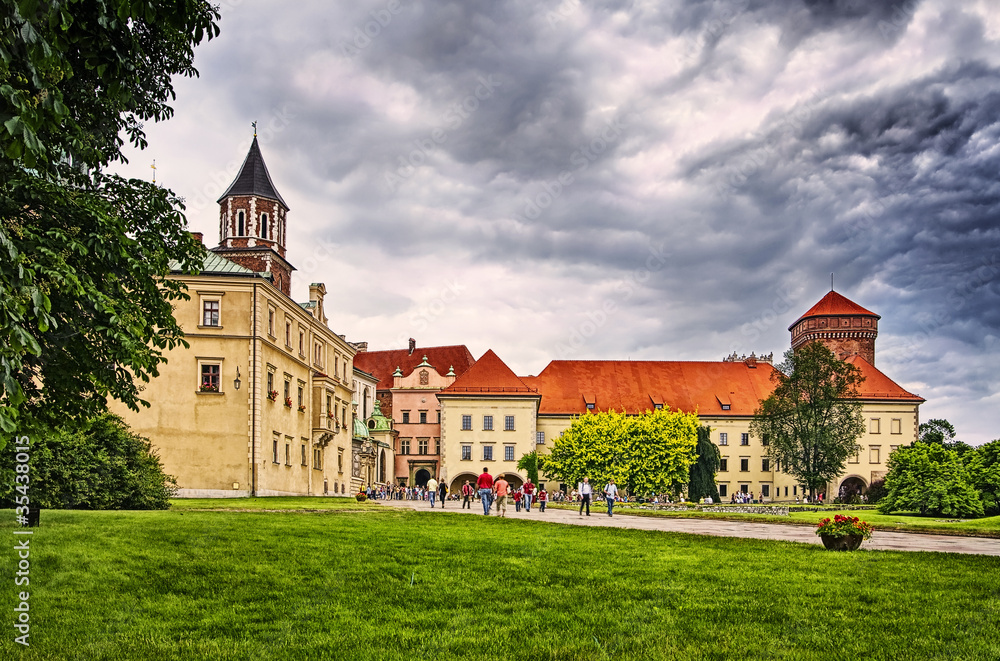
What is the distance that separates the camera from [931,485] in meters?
38.6

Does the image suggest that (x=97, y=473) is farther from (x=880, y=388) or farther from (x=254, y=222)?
(x=880, y=388)

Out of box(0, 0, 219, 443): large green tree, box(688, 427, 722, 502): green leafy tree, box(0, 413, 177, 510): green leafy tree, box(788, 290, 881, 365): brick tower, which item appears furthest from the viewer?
box(788, 290, 881, 365): brick tower

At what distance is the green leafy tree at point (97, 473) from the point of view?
2261 centimetres

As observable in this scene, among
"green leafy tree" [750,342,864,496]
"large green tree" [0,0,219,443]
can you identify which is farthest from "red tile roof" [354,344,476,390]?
"large green tree" [0,0,219,443]

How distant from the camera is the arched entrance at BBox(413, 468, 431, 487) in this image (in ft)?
319

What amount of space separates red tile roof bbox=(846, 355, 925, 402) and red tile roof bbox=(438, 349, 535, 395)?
114ft

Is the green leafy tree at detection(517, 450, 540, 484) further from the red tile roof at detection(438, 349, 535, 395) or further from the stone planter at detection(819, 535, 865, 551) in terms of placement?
the stone planter at detection(819, 535, 865, 551)

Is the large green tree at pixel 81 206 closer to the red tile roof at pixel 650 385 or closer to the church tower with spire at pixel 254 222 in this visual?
the church tower with spire at pixel 254 222

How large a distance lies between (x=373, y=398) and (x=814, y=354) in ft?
159

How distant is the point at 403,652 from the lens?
7734mm

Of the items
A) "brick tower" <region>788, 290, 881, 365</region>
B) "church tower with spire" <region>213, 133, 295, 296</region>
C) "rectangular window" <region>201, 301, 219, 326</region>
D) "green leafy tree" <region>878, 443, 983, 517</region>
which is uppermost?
"church tower with spire" <region>213, 133, 295, 296</region>

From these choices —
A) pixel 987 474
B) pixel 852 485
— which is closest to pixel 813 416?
pixel 852 485

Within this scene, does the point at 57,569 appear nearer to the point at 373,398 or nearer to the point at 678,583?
the point at 678,583

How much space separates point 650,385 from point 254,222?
4658 cm
